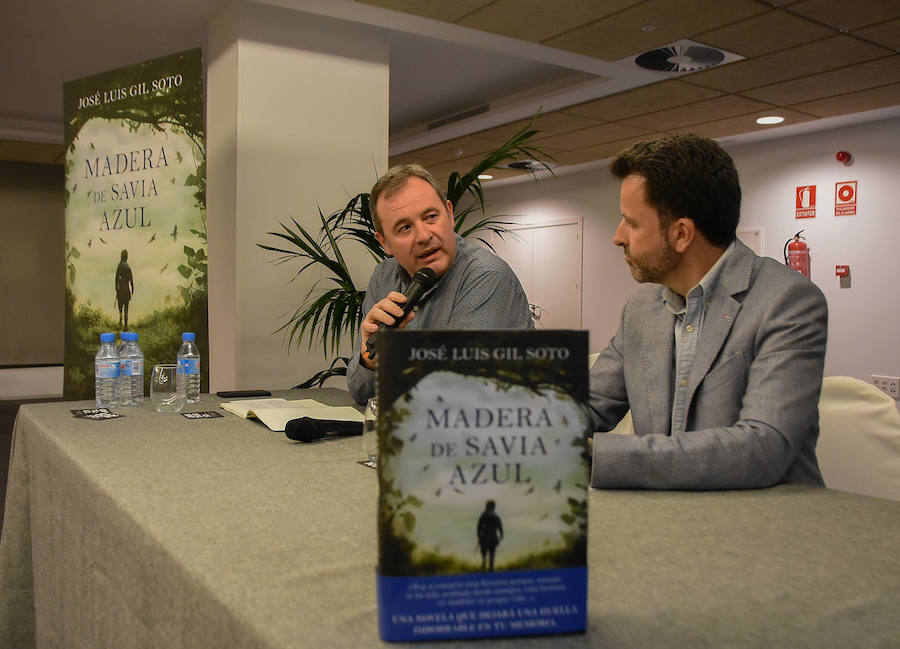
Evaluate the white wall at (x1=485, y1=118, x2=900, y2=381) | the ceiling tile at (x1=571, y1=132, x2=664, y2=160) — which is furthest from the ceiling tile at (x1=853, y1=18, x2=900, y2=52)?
the ceiling tile at (x1=571, y1=132, x2=664, y2=160)

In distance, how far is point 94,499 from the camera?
1.19 metres

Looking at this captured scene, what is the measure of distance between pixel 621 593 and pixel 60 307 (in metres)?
9.50

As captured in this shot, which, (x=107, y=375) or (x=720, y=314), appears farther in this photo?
(x=107, y=375)

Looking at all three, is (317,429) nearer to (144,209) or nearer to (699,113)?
(144,209)

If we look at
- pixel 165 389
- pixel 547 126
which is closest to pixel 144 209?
pixel 165 389

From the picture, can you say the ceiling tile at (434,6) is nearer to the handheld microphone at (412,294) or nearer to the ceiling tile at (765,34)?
the ceiling tile at (765,34)

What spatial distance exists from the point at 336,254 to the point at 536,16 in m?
1.51

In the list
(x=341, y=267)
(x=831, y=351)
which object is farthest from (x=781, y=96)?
(x=341, y=267)

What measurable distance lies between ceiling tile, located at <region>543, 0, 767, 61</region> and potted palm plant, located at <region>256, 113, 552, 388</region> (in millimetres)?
682

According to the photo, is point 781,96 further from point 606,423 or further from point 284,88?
point 606,423

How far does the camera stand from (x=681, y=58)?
4.19 meters

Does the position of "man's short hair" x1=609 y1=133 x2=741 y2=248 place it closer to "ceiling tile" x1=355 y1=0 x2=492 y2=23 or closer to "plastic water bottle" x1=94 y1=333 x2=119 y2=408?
"plastic water bottle" x1=94 y1=333 x2=119 y2=408

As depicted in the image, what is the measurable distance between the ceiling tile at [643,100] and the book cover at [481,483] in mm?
4486

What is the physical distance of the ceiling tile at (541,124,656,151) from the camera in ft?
19.3
